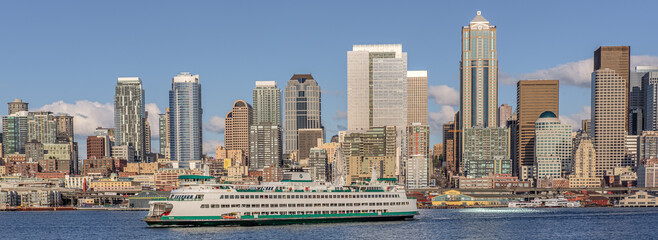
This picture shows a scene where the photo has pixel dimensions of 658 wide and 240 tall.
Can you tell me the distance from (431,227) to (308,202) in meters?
16.7

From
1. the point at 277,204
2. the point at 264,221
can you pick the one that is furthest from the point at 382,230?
the point at 264,221

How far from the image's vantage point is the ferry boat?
101 meters

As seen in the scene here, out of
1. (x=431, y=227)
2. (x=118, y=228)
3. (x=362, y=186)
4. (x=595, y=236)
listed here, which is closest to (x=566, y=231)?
(x=595, y=236)

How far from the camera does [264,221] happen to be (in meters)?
106

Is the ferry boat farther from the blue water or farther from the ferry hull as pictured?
the blue water

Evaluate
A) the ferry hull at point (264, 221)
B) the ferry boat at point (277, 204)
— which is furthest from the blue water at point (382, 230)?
the ferry boat at point (277, 204)

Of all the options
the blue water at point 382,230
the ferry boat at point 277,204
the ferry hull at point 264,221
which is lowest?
the blue water at point 382,230

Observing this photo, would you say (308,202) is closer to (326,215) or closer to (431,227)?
(326,215)

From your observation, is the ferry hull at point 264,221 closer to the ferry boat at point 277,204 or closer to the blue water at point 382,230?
the ferry boat at point 277,204

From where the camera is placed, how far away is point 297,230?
101 m

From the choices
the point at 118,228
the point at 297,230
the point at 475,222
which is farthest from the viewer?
the point at 475,222

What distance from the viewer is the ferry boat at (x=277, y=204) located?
100938 millimetres

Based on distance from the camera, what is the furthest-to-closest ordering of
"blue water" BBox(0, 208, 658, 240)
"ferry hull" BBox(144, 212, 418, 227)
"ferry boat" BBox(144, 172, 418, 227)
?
"ferry boat" BBox(144, 172, 418, 227) → "ferry hull" BBox(144, 212, 418, 227) → "blue water" BBox(0, 208, 658, 240)

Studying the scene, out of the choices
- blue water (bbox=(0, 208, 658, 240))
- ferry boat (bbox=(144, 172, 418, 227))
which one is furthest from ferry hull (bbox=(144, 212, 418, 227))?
blue water (bbox=(0, 208, 658, 240))
